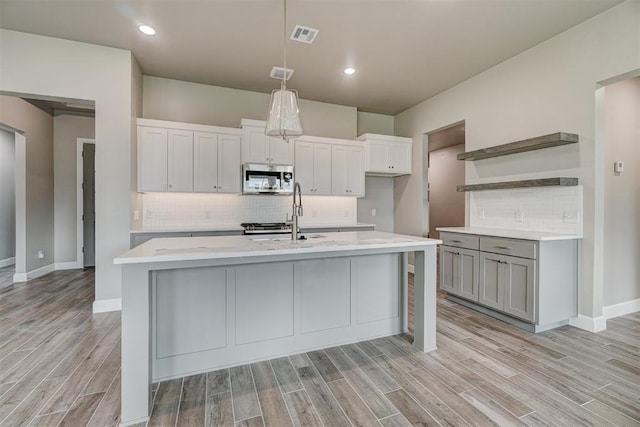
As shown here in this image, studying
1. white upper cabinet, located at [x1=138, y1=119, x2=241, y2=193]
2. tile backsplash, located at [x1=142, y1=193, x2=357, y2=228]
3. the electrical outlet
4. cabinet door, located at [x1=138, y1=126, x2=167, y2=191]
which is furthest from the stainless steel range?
the electrical outlet

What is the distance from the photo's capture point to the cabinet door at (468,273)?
3.46 metres

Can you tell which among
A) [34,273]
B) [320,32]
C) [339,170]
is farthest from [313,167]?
[34,273]

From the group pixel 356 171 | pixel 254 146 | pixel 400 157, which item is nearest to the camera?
pixel 254 146

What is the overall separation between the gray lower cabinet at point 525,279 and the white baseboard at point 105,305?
4113mm

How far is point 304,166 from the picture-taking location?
4.71 m

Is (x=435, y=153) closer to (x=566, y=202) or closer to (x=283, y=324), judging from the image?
(x=566, y=202)

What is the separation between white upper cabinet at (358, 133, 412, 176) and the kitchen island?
2.58 metres

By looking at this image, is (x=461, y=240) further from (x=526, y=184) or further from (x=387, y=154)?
(x=387, y=154)

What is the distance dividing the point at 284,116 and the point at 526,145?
2.69 meters

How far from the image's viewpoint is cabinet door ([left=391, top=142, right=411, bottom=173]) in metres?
5.31

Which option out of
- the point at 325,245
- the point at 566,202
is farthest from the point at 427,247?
the point at 566,202

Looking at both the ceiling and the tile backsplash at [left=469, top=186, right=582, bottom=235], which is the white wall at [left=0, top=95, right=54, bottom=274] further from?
the tile backsplash at [left=469, top=186, right=582, bottom=235]

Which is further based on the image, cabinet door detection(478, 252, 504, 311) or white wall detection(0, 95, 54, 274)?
white wall detection(0, 95, 54, 274)

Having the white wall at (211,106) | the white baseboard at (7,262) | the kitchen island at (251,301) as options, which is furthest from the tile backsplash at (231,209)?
the white baseboard at (7,262)
